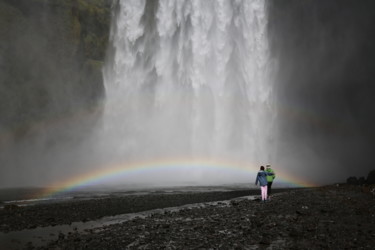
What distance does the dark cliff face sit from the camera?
209 ft

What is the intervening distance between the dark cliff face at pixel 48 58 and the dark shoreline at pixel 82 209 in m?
46.1

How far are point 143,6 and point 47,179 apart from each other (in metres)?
38.1

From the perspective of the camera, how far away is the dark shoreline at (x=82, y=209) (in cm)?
1783

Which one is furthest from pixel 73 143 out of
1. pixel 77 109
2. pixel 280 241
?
pixel 280 241

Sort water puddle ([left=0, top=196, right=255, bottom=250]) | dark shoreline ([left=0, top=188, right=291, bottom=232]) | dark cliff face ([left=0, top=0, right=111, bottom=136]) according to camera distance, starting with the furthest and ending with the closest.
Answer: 1. dark cliff face ([left=0, top=0, right=111, bottom=136])
2. dark shoreline ([left=0, top=188, right=291, bottom=232])
3. water puddle ([left=0, top=196, right=255, bottom=250])

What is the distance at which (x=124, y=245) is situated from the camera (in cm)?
1260

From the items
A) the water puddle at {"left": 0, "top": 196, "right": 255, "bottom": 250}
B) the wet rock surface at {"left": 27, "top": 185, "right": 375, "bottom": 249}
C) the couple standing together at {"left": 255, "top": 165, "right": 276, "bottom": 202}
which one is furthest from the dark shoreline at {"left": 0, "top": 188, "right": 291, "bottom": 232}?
the couple standing together at {"left": 255, "top": 165, "right": 276, "bottom": 202}

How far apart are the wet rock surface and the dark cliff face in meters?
55.2

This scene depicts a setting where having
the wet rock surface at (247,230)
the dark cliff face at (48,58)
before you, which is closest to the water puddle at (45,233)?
the wet rock surface at (247,230)

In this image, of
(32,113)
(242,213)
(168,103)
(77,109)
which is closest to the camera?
(242,213)

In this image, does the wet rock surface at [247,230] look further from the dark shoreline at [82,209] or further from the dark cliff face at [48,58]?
the dark cliff face at [48,58]

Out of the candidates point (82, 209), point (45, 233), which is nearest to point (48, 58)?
point (82, 209)

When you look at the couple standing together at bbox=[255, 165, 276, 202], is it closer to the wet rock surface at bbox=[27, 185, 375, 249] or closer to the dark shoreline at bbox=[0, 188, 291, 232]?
the wet rock surface at bbox=[27, 185, 375, 249]

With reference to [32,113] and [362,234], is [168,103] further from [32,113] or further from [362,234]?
[362,234]
